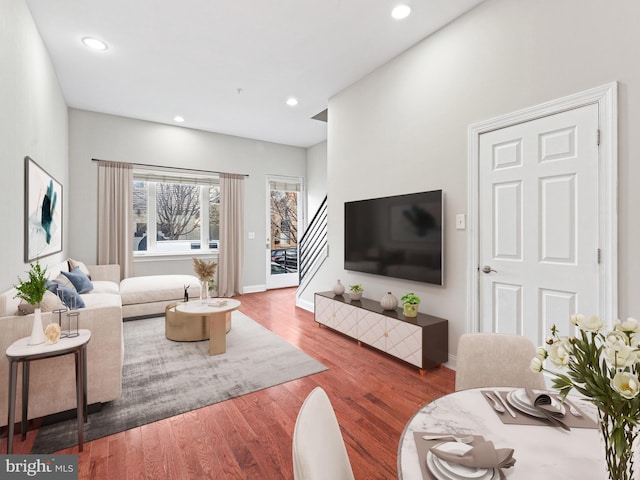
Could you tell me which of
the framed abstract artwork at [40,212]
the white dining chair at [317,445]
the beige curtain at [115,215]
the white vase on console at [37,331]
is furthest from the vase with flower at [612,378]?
the beige curtain at [115,215]

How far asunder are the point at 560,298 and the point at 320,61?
3.23 metres

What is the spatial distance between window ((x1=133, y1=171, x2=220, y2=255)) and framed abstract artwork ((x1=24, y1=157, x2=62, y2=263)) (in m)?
1.68

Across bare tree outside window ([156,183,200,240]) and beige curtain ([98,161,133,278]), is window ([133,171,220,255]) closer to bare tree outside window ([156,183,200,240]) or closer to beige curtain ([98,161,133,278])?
bare tree outside window ([156,183,200,240])

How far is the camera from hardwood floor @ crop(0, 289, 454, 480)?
5.70 ft

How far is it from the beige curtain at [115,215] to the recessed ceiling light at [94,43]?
7.39 feet

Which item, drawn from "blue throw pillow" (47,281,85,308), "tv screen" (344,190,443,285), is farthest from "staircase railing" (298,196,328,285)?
"blue throw pillow" (47,281,85,308)

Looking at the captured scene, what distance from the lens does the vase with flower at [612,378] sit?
0.63 metres

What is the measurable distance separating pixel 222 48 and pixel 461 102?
244 cm

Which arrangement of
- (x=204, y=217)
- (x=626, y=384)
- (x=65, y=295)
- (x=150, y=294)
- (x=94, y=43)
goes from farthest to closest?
(x=204, y=217)
(x=150, y=294)
(x=94, y=43)
(x=65, y=295)
(x=626, y=384)

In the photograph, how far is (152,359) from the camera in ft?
10.4

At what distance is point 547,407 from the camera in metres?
1.06

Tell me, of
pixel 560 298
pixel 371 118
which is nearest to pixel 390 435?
pixel 560 298

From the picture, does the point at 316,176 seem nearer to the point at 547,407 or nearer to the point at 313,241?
the point at 313,241

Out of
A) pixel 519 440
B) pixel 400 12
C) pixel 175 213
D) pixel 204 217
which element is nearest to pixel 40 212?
pixel 175 213
